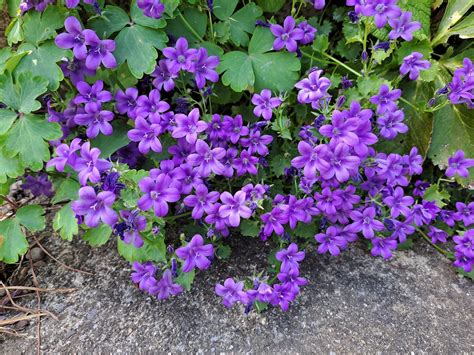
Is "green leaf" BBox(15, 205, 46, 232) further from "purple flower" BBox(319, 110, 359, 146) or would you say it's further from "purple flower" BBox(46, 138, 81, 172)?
"purple flower" BBox(319, 110, 359, 146)

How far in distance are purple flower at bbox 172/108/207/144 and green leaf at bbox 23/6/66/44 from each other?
629mm

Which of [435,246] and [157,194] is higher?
[157,194]

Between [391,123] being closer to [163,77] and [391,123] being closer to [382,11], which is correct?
[382,11]

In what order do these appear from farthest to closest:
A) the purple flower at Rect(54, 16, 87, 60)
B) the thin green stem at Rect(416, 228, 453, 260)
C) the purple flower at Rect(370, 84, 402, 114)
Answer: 1. the thin green stem at Rect(416, 228, 453, 260)
2. the purple flower at Rect(370, 84, 402, 114)
3. the purple flower at Rect(54, 16, 87, 60)

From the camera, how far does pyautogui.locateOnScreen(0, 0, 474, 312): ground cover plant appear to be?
1587mm

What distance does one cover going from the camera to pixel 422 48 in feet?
6.62

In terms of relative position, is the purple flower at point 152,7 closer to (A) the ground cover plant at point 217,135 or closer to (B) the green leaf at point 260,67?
(A) the ground cover plant at point 217,135

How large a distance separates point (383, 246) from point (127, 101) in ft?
3.76

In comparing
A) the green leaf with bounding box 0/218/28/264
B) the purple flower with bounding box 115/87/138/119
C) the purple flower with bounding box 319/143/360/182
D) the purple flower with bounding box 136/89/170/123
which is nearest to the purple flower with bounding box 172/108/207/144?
the purple flower with bounding box 136/89/170/123

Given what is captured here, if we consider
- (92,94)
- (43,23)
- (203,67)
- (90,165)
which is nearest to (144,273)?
(90,165)

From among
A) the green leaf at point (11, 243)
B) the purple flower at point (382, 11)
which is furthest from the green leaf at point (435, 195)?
the green leaf at point (11, 243)

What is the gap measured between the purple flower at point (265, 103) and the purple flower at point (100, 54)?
536mm

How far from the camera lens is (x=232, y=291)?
1.62 metres

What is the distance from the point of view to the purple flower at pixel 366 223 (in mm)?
1720
